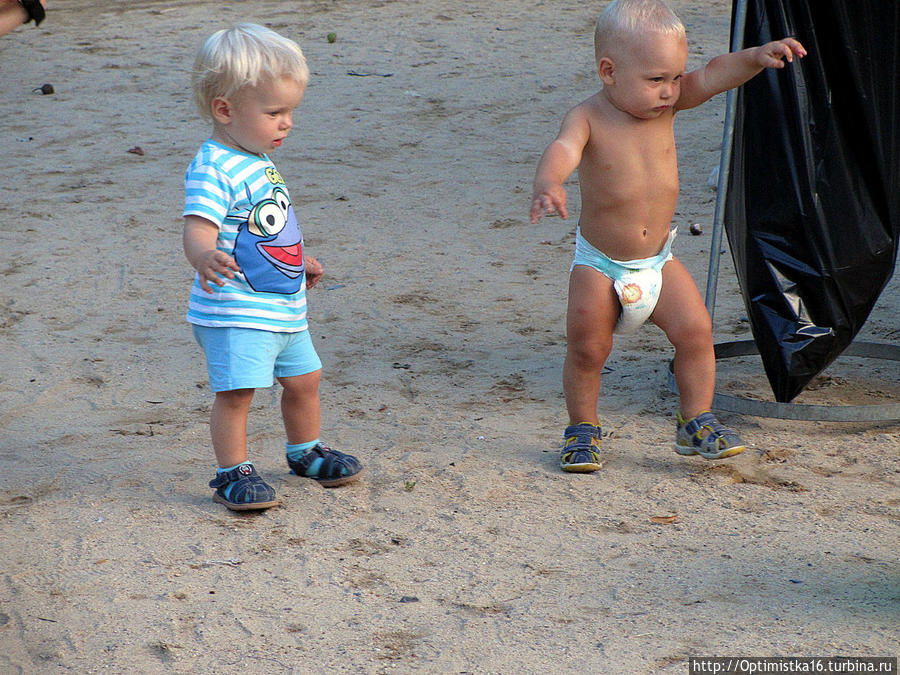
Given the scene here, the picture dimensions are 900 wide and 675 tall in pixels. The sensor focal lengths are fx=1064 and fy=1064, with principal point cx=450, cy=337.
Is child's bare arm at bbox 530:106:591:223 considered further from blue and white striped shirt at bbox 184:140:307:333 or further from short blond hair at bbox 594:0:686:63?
blue and white striped shirt at bbox 184:140:307:333

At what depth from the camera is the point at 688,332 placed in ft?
10.5

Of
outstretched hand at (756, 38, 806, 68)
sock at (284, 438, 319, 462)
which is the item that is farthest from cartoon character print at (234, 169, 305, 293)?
outstretched hand at (756, 38, 806, 68)

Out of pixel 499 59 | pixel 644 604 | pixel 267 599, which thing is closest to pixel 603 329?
pixel 644 604

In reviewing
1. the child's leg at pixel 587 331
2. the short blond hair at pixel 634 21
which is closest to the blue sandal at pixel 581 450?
the child's leg at pixel 587 331

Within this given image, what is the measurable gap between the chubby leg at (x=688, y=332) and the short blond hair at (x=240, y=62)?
1.27m

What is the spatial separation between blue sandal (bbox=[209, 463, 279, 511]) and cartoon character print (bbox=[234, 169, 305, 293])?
1.76 feet

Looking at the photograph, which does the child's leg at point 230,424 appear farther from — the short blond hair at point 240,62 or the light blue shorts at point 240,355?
the short blond hair at point 240,62

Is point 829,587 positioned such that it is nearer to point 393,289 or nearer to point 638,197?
point 638,197

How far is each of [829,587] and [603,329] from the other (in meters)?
1.03

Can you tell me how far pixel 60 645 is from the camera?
235 cm

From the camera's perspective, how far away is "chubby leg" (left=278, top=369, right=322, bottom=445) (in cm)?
306

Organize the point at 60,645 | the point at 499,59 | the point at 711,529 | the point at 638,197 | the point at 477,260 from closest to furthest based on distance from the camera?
the point at 60,645
the point at 711,529
the point at 638,197
the point at 477,260
the point at 499,59

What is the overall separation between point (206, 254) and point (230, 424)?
0.57m

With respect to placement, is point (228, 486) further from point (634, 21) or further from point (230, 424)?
point (634, 21)
